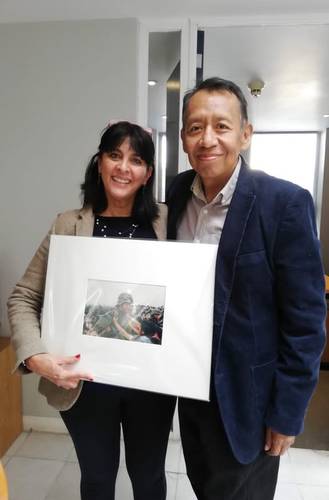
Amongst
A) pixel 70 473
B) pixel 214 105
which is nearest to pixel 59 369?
pixel 214 105

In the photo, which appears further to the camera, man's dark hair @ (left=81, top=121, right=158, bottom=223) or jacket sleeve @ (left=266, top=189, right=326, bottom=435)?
man's dark hair @ (left=81, top=121, right=158, bottom=223)

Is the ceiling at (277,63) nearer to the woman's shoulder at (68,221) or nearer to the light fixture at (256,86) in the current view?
the light fixture at (256,86)

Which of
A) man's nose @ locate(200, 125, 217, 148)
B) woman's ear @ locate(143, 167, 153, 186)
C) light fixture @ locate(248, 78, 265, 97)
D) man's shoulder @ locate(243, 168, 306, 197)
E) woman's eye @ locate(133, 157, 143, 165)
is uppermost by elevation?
light fixture @ locate(248, 78, 265, 97)

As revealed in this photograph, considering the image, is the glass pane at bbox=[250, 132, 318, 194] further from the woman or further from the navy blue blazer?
the navy blue blazer

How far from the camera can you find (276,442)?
0.88m

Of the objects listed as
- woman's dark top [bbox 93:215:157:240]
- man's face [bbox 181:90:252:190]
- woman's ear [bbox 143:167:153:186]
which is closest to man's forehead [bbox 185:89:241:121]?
man's face [bbox 181:90:252:190]

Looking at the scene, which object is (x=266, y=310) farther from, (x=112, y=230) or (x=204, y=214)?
(x=112, y=230)

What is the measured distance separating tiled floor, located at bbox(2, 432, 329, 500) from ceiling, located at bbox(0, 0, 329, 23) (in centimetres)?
222

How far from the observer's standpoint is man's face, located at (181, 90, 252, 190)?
81 cm

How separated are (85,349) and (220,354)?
0.32 meters

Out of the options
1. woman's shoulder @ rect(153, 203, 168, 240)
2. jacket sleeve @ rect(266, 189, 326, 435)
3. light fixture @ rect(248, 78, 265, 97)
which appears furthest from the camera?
light fixture @ rect(248, 78, 265, 97)

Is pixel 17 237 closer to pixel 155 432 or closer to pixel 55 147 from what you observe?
pixel 55 147

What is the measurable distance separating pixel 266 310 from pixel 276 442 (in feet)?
1.08

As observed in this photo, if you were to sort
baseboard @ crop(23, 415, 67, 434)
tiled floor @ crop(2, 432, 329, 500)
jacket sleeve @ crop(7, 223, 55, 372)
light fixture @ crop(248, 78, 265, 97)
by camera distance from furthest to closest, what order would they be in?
light fixture @ crop(248, 78, 265, 97), baseboard @ crop(23, 415, 67, 434), tiled floor @ crop(2, 432, 329, 500), jacket sleeve @ crop(7, 223, 55, 372)
